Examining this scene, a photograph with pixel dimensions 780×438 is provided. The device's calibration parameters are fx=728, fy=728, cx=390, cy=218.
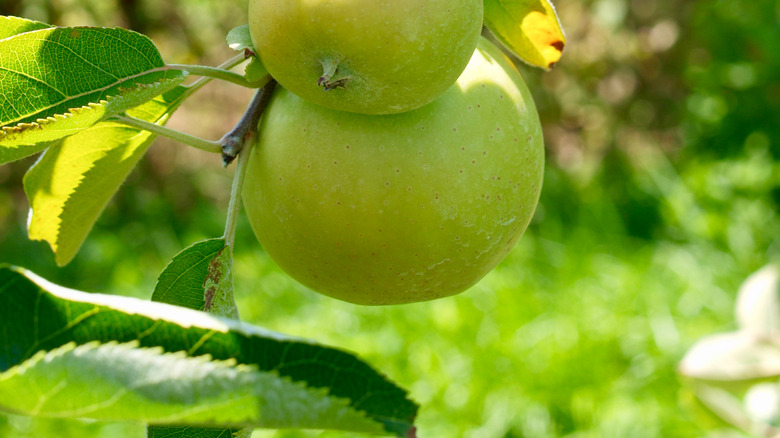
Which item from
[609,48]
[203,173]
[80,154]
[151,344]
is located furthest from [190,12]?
[151,344]

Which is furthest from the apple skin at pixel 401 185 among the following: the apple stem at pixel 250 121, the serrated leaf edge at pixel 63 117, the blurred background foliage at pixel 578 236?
the blurred background foliage at pixel 578 236

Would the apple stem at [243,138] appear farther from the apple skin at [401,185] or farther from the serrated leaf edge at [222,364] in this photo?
the serrated leaf edge at [222,364]

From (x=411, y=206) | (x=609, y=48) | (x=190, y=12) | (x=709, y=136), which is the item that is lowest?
(x=709, y=136)

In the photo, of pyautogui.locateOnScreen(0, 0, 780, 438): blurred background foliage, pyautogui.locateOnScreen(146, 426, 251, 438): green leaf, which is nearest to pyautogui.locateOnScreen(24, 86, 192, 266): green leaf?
pyautogui.locateOnScreen(146, 426, 251, 438): green leaf

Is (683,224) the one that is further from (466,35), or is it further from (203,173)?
(466,35)

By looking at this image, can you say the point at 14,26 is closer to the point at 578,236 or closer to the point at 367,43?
the point at 367,43
